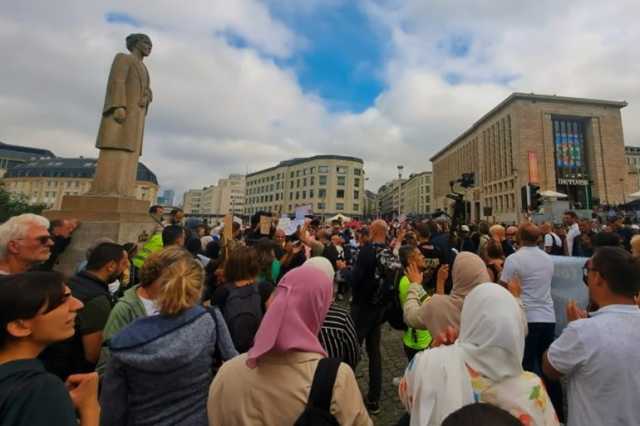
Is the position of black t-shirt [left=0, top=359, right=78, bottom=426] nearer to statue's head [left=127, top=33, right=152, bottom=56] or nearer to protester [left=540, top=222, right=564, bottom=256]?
protester [left=540, top=222, right=564, bottom=256]

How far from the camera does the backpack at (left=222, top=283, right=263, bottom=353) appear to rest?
2.46m

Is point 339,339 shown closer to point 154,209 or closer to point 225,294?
point 225,294

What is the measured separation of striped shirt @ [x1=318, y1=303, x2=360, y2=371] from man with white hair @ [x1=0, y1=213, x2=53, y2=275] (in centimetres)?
267

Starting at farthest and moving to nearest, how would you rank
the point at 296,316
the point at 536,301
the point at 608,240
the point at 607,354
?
the point at 608,240 < the point at 536,301 < the point at 607,354 < the point at 296,316

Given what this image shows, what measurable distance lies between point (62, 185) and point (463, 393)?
105575 millimetres

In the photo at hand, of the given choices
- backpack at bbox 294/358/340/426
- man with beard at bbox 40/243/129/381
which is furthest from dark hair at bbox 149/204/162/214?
backpack at bbox 294/358/340/426

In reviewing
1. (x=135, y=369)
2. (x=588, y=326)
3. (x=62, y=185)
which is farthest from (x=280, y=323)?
(x=62, y=185)

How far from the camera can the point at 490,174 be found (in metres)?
66.8

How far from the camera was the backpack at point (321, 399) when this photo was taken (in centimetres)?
129

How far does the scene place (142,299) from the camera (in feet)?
7.88

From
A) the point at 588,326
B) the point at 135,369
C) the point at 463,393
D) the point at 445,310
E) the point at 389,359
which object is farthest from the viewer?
the point at 389,359

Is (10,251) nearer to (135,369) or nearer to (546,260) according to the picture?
(135,369)

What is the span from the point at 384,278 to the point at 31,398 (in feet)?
10.7

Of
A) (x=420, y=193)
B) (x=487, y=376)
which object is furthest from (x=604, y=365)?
(x=420, y=193)
